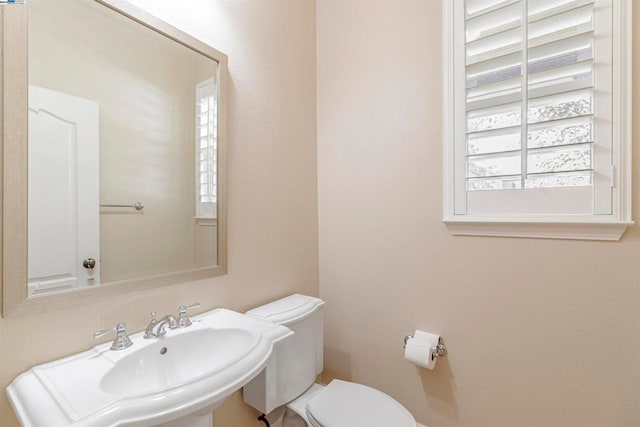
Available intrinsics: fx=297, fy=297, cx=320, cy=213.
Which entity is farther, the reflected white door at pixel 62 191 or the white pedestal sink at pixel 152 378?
the reflected white door at pixel 62 191

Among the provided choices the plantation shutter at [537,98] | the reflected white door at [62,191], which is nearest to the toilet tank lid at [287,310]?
the reflected white door at [62,191]

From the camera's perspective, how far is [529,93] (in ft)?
3.92

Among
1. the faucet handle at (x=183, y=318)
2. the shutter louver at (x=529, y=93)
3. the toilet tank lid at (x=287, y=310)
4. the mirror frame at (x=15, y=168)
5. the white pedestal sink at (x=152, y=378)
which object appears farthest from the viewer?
the toilet tank lid at (x=287, y=310)

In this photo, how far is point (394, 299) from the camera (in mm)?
1539

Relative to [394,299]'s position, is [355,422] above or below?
below

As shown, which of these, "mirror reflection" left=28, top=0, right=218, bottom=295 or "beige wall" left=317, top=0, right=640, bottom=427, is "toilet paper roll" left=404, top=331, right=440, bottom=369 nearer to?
"beige wall" left=317, top=0, right=640, bottom=427

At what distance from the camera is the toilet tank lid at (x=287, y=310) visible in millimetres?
1242

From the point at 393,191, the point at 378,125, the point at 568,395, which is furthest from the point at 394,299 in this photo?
the point at 378,125

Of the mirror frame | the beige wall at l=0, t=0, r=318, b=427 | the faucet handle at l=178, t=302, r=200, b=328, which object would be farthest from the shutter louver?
the mirror frame

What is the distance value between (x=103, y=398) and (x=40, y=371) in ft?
0.85

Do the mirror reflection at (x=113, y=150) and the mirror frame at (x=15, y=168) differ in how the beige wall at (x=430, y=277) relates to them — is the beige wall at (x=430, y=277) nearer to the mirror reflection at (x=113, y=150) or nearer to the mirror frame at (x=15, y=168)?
the mirror reflection at (x=113, y=150)

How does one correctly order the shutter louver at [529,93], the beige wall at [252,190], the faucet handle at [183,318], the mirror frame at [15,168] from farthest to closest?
the shutter louver at [529,93]
the faucet handle at [183,318]
the beige wall at [252,190]
the mirror frame at [15,168]

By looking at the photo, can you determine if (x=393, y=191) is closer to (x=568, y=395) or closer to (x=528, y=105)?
(x=528, y=105)

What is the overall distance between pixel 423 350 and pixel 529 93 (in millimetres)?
1173
